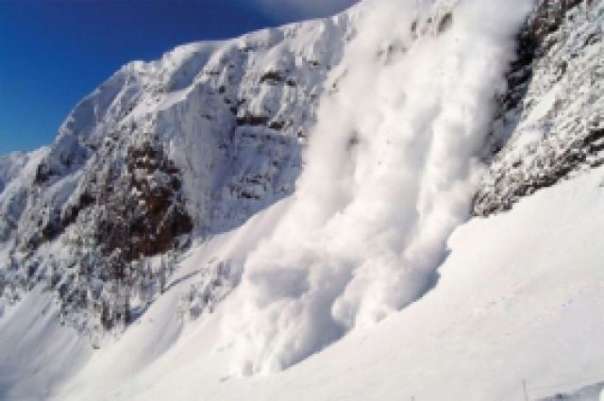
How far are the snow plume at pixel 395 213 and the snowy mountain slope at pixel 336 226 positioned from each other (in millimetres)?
131

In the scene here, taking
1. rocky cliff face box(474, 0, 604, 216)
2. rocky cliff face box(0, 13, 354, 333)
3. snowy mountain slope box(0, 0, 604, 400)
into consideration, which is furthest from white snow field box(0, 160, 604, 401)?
rocky cliff face box(0, 13, 354, 333)

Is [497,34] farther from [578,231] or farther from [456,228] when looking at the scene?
[578,231]

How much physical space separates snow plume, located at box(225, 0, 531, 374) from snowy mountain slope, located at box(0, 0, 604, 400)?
0.13 metres

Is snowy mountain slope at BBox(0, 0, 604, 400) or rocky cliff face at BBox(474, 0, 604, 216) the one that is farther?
rocky cliff face at BBox(474, 0, 604, 216)

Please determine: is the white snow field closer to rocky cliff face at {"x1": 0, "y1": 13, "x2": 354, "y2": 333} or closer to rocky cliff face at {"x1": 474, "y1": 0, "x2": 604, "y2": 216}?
rocky cliff face at {"x1": 474, "y1": 0, "x2": 604, "y2": 216}

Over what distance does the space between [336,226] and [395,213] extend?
5.18m

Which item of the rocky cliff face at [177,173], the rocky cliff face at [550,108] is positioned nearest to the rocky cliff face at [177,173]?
the rocky cliff face at [177,173]

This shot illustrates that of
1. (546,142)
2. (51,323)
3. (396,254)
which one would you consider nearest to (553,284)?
(546,142)

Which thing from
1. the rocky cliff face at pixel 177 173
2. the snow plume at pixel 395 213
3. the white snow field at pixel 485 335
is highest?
the rocky cliff face at pixel 177 173

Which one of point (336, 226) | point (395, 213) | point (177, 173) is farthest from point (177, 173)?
point (395, 213)

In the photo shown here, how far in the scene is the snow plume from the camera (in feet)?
82.2

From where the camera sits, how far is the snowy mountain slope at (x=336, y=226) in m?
18.4

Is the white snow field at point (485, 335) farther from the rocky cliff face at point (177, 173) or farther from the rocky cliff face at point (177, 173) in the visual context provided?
the rocky cliff face at point (177, 173)

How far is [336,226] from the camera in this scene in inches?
1260
